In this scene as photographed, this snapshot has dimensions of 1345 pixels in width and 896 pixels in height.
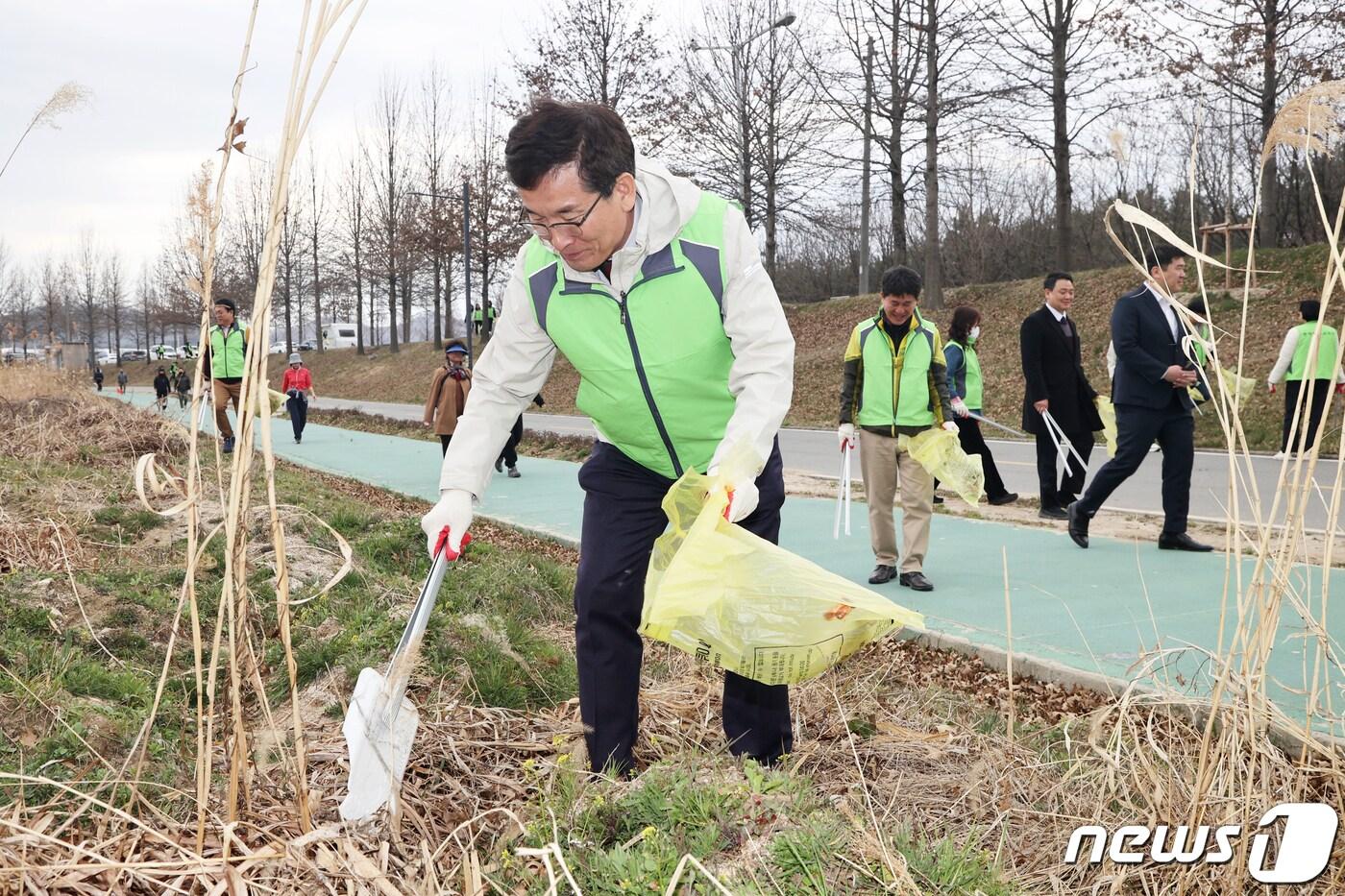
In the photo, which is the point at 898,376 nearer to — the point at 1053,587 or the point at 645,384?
the point at 1053,587

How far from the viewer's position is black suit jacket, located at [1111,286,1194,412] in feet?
23.0

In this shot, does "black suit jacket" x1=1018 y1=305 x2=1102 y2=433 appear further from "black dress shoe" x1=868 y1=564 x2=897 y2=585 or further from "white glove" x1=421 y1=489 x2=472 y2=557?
"white glove" x1=421 y1=489 x2=472 y2=557

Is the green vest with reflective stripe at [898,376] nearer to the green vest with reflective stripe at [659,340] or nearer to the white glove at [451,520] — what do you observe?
the green vest with reflective stripe at [659,340]

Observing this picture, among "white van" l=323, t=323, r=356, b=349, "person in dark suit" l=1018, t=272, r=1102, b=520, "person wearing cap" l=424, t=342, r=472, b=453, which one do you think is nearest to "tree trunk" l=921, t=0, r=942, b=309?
"person wearing cap" l=424, t=342, r=472, b=453

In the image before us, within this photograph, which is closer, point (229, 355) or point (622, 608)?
point (622, 608)

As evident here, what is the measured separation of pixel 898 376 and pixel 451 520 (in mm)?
4312

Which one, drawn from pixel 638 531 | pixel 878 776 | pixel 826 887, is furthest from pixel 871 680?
pixel 826 887

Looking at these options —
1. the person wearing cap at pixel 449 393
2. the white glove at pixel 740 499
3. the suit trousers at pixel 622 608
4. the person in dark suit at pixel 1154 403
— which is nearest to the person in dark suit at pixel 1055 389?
the person in dark suit at pixel 1154 403

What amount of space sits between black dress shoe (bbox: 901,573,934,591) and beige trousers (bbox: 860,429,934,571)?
0.24ft

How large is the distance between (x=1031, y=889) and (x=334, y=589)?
3937 mm

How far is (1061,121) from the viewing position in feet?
75.6

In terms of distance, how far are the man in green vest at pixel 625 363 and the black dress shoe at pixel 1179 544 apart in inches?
197

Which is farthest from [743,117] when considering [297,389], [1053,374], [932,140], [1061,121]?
[1053,374]

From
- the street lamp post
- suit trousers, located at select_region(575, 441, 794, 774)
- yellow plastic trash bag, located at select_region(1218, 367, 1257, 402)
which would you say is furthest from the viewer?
the street lamp post
